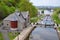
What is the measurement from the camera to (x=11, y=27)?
11867 mm

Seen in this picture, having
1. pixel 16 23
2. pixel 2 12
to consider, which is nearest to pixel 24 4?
pixel 2 12

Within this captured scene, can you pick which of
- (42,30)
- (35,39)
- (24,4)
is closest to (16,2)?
(24,4)

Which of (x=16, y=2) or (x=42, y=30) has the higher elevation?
(x=16, y=2)

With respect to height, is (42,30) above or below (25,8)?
below

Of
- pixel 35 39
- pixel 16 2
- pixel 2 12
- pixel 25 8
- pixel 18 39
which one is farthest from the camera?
pixel 16 2

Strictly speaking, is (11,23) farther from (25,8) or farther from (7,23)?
(25,8)

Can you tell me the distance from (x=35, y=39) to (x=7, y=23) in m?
2.40

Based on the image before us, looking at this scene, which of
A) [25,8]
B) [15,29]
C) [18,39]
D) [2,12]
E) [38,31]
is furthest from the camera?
[25,8]

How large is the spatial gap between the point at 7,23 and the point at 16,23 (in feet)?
1.94

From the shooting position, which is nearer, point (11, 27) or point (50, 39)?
point (50, 39)

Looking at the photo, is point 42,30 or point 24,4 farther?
point 24,4

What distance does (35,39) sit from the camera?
10.5 meters

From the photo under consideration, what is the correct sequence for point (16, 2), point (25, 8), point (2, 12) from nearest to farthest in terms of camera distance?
point (2, 12), point (25, 8), point (16, 2)

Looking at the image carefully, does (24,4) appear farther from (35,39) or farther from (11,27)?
(35,39)
